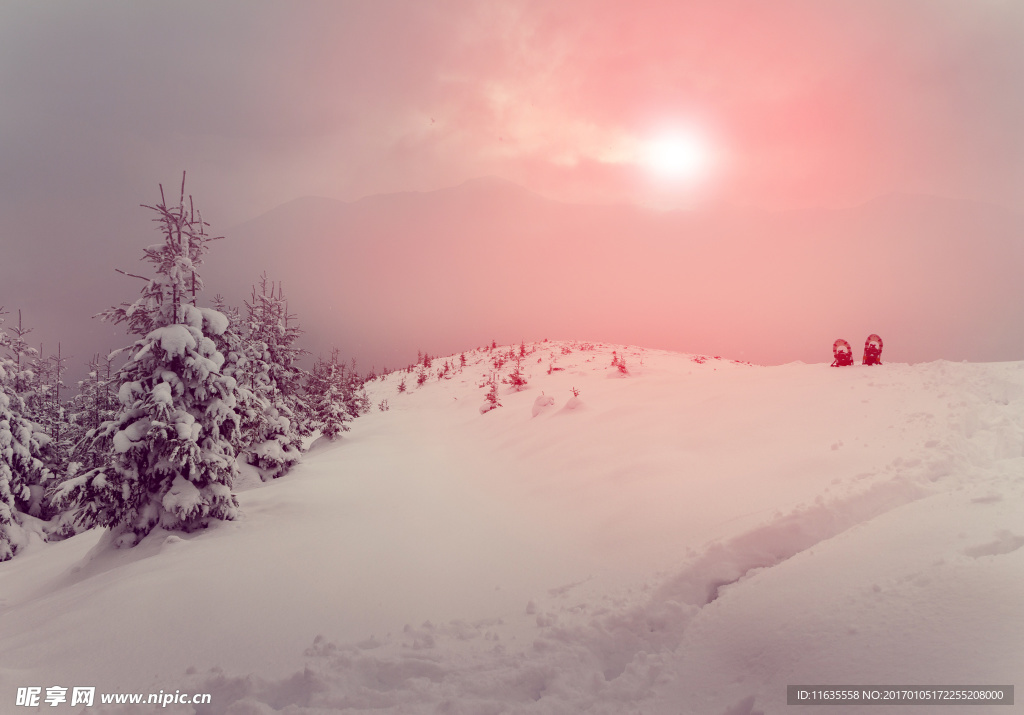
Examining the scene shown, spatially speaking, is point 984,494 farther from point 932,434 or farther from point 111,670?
point 111,670

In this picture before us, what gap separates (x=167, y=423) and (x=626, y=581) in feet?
28.0

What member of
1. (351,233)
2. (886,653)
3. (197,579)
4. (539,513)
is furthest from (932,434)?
(351,233)

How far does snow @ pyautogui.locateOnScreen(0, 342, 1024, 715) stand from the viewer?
3361 millimetres

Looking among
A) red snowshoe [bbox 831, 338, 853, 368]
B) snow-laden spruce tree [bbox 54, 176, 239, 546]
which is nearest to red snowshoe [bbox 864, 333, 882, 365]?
red snowshoe [bbox 831, 338, 853, 368]

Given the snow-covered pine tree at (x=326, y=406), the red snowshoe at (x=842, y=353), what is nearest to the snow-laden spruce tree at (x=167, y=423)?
the snow-covered pine tree at (x=326, y=406)

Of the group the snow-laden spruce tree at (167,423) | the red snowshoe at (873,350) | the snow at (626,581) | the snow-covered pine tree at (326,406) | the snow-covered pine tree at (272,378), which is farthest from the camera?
the snow-covered pine tree at (326,406)

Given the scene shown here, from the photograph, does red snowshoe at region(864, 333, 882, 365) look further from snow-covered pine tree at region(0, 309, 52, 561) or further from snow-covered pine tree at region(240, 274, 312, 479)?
snow-covered pine tree at region(0, 309, 52, 561)

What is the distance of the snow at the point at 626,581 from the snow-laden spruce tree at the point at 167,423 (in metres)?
0.63

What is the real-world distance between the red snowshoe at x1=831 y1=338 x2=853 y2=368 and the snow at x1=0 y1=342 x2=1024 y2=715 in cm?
208

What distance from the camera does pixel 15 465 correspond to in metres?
16.1

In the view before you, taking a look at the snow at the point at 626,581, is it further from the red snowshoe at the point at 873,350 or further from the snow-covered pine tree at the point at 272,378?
the snow-covered pine tree at the point at 272,378

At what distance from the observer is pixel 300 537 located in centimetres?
758

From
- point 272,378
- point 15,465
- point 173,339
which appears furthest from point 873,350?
point 15,465

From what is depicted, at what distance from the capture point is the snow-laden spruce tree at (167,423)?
793 cm
